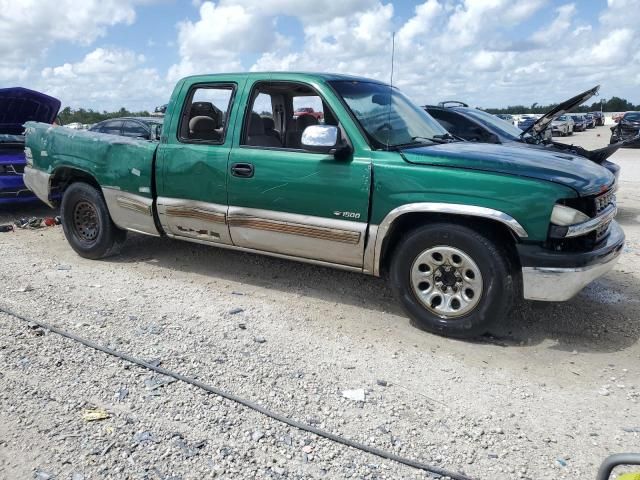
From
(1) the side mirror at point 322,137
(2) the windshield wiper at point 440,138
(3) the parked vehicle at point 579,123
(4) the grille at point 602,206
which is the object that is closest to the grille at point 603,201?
(4) the grille at point 602,206

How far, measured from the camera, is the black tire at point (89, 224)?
5.91 metres

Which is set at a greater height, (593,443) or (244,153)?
(244,153)

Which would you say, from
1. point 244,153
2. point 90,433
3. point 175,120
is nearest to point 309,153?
point 244,153

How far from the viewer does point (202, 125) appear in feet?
16.8

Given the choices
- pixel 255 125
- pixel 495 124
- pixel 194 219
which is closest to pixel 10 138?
pixel 194 219

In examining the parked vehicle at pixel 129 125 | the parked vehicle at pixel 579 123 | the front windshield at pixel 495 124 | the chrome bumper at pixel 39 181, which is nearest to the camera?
the chrome bumper at pixel 39 181

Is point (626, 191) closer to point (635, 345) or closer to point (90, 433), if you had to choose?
point (635, 345)

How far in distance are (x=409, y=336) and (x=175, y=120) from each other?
295 centimetres

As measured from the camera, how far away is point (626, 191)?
10914mm

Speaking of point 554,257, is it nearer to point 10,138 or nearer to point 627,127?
point 10,138

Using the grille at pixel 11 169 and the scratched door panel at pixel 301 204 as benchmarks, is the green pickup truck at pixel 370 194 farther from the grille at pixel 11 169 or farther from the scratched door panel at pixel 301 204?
the grille at pixel 11 169

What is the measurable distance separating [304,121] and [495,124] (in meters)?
4.02

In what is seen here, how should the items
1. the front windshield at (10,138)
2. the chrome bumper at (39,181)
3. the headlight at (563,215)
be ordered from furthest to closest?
the front windshield at (10,138) < the chrome bumper at (39,181) < the headlight at (563,215)

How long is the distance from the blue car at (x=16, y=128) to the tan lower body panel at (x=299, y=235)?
5067mm
